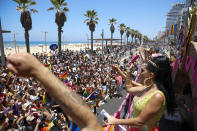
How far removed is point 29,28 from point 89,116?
2242 cm

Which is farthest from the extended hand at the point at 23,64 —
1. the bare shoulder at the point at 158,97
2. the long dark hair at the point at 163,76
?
the long dark hair at the point at 163,76

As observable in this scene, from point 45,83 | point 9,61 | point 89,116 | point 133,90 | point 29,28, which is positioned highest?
point 29,28

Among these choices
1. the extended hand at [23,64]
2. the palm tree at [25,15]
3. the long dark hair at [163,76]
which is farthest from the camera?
the palm tree at [25,15]

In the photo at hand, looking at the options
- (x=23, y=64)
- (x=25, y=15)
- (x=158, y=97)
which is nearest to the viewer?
(x=23, y=64)

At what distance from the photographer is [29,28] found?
2009 centimetres

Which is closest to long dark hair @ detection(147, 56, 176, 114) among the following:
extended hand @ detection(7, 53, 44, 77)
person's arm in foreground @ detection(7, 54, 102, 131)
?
person's arm in foreground @ detection(7, 54, 102, 131)

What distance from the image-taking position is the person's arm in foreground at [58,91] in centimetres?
66

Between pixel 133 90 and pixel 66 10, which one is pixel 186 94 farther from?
pixel 66 10

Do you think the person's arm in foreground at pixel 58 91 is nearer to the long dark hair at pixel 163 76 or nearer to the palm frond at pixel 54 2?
the long dark hair at pixel 163 76

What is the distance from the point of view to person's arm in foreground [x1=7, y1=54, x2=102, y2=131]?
26.0 inches

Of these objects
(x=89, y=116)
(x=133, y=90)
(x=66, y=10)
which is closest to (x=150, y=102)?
(x=133, y=90)

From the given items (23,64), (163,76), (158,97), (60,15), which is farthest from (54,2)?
(23,64)

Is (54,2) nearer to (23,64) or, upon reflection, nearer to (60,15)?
(60,15)

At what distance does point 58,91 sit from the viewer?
2.22ft
